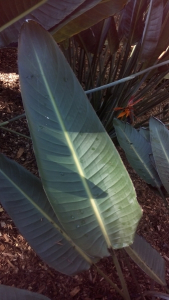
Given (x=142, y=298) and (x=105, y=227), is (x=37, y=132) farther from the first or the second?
(x=142, y=298)

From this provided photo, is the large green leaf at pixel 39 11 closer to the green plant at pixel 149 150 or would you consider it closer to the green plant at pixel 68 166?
the green plant at pixel 68 166

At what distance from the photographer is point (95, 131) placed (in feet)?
1.93

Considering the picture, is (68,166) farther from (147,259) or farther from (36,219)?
(147,259)

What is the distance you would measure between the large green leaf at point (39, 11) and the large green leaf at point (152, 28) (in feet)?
1.09

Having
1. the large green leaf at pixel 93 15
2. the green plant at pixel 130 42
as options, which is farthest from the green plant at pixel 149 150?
the large green leaf at pixel 93 15

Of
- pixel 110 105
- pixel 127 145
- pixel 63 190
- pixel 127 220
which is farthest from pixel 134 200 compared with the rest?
pixel 110 105

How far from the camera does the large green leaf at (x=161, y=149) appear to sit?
2.53ft

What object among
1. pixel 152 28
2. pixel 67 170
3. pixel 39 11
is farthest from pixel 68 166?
pixel 152 28

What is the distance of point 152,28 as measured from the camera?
1000 millimetres

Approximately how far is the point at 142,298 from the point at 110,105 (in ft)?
2.81

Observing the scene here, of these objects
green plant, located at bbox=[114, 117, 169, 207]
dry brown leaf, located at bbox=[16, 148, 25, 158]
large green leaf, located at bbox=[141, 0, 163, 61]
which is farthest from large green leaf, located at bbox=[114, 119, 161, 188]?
dry brown leaf, located at bbox=[16, 148, 25, 158]

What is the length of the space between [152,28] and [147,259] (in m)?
0.76

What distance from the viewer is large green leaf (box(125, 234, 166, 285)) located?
689mm

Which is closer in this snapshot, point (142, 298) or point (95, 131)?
point (95, 131)
